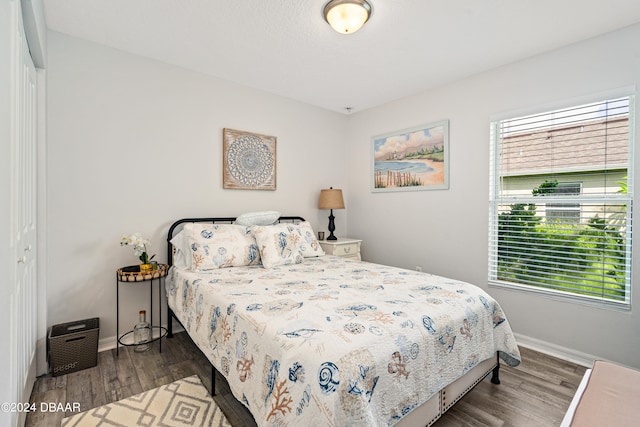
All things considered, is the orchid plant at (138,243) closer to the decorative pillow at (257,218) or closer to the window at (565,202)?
the decorative pillow at (257,218)

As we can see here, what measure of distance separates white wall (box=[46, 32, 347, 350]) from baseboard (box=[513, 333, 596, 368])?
3038mm

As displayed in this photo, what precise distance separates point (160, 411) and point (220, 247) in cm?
122

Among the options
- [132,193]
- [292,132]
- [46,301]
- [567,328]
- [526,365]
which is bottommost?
[526,365]

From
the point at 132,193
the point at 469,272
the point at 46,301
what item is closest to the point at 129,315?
the point at 46,301

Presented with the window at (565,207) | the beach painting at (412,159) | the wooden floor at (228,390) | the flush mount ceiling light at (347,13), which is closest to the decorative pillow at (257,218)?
the wooden floor at (228,390)

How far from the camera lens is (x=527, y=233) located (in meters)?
2.84

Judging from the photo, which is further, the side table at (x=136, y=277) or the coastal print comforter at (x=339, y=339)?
the side table at (x=136, y=277)

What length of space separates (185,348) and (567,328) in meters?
3.26

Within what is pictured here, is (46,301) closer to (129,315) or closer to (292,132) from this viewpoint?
(129,315)

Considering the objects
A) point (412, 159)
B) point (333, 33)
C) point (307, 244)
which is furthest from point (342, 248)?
point (333, 33)

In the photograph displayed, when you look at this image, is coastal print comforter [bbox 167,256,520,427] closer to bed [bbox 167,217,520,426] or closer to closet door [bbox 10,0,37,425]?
bed [bbox 167,217,520,426]

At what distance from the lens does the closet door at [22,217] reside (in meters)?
1.35

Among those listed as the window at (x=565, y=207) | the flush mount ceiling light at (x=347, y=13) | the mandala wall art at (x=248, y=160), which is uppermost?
the flush mount ceiling light at (x=347, y=13)

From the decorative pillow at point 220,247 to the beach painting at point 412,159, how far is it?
A: 2007 mm
